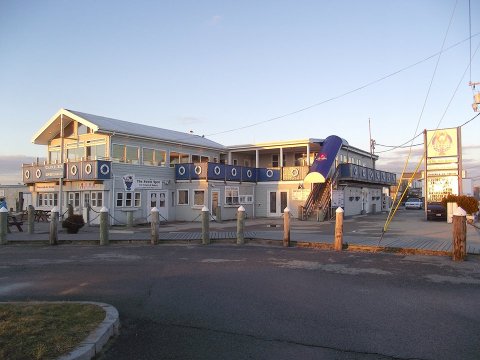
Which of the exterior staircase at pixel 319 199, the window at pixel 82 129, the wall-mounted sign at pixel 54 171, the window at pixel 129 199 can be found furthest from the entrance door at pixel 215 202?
the wall-mounted sign at pixel 54 171

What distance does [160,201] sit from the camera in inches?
1155

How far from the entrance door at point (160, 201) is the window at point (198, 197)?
1.99 meters

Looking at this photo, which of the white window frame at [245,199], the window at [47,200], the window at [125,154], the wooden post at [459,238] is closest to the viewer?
the wooden post at [459,238]

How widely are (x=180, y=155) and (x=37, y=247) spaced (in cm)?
1674

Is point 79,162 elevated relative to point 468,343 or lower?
elevated

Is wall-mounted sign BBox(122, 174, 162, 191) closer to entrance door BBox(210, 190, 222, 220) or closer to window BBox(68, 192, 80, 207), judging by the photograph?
window BBox(68, 192, 80, 207)

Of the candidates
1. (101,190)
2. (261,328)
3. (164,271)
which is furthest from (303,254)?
(101,190)

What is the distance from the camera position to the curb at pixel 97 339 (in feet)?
15.2

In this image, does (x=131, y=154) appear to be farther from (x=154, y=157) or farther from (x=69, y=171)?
(x=69, y=171)

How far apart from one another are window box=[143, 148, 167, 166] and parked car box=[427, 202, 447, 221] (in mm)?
18126

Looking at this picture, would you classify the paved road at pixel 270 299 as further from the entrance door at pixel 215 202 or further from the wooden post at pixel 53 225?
the entrance door at pixel 215 202

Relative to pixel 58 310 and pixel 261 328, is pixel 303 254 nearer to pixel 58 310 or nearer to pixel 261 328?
pixel 261 328

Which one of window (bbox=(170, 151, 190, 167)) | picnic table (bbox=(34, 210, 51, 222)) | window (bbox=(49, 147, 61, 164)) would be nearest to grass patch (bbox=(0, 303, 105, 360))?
picnic table (bbox=(34, 210, 51, 222))

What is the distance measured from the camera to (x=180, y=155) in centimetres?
3175
